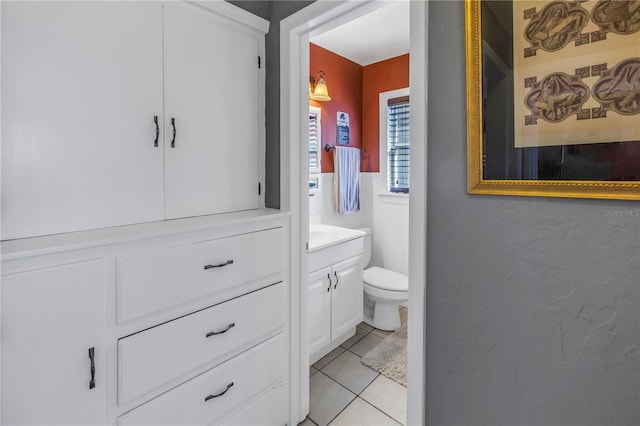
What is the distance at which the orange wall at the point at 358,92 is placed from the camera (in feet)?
9.61

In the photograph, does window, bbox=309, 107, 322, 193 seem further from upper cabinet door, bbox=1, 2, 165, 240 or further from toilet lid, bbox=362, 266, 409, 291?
upper cabinet door, bbox=1, 2, 165, 240

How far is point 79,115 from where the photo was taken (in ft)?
3.70

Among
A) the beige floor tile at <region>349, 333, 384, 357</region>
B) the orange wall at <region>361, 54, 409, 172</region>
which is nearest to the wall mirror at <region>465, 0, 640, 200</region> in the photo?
the beige floor tile at <region>349, 333, 384, 357</region>

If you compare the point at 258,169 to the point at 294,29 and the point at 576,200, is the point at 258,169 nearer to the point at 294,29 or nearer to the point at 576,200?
the point at 294,29

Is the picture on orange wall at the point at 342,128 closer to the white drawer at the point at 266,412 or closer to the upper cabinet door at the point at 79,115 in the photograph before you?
the upper cabinet door at the point at 79,115

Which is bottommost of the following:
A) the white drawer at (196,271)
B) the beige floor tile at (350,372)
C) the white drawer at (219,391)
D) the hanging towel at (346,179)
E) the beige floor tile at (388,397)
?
the beige floor tile at (388,397)

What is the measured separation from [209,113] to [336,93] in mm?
1793

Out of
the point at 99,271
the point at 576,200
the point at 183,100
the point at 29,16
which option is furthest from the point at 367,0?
the point at 99,271

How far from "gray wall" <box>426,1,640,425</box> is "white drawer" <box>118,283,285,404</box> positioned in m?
0.73

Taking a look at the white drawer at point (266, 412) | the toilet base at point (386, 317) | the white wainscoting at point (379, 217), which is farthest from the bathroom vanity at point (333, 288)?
the white drawer at point (266, 412)

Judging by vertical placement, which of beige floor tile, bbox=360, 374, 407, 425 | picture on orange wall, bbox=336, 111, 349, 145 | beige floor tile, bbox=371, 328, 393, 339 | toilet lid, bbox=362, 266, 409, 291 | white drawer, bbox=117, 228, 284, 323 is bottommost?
beige floor tile, bbox=360, 374, 407, 425

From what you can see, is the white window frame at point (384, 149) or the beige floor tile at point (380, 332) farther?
the white window frame at point (384, 149)

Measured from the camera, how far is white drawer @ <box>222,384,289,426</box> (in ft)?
4.75

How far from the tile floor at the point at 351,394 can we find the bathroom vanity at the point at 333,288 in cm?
13
